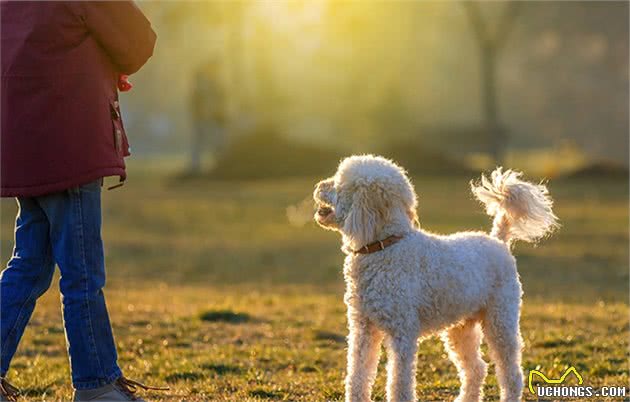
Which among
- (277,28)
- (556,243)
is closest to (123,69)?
(556,243)

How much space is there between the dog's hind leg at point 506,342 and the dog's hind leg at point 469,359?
0.13m

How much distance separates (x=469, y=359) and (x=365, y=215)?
1.41m

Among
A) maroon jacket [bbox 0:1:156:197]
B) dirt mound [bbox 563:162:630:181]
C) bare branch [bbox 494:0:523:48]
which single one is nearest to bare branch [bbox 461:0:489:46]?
bare branch [bbox 494:0:523:48]

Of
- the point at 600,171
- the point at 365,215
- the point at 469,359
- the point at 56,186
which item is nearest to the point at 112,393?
the point at 56,186

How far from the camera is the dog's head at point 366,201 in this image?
5121 mm

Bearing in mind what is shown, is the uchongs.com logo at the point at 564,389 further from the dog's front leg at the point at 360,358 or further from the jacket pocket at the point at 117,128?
the jacket pocket at the point at 117,128

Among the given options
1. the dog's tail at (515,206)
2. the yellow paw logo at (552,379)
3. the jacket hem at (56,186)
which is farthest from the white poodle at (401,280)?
the jacket hem at (56,186)

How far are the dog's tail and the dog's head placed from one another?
0.92 m

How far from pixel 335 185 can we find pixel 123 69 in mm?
1437

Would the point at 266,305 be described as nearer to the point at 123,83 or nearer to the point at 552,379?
the point at 552,379

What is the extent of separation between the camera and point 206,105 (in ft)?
146

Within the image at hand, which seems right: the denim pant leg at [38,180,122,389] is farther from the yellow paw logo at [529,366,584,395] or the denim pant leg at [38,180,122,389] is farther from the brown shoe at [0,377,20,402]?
the yellow paw logo at [529,366,584,395]

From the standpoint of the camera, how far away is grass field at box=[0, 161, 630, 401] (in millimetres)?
6953

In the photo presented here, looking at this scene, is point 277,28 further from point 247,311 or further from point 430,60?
point 247,311
